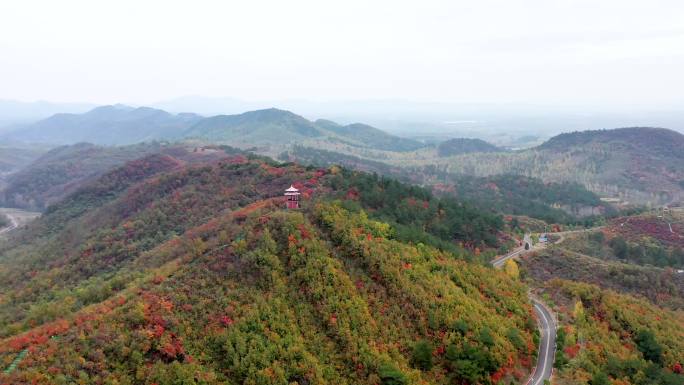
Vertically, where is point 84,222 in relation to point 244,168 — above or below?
below

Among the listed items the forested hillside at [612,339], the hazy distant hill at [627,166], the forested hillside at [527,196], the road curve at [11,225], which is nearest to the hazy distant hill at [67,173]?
the road curve at [11,225]

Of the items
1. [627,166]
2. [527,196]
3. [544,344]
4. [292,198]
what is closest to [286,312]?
[292,198]

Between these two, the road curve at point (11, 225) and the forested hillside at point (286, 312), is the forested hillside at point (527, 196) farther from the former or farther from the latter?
the road curve at point (11, 225)

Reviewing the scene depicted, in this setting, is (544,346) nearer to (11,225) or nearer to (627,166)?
(11,225)

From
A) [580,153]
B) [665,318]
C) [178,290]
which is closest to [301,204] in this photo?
[178,290]

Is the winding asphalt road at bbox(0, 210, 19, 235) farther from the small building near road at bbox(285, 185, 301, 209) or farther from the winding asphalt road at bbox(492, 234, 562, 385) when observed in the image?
the winding asphalt road at bbox(492, 234, 562, 385)

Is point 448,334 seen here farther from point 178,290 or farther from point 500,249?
point 500,249

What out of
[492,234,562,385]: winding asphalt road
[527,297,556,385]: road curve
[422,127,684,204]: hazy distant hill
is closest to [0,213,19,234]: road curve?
[492,234,562,385]: winding asphalt road
